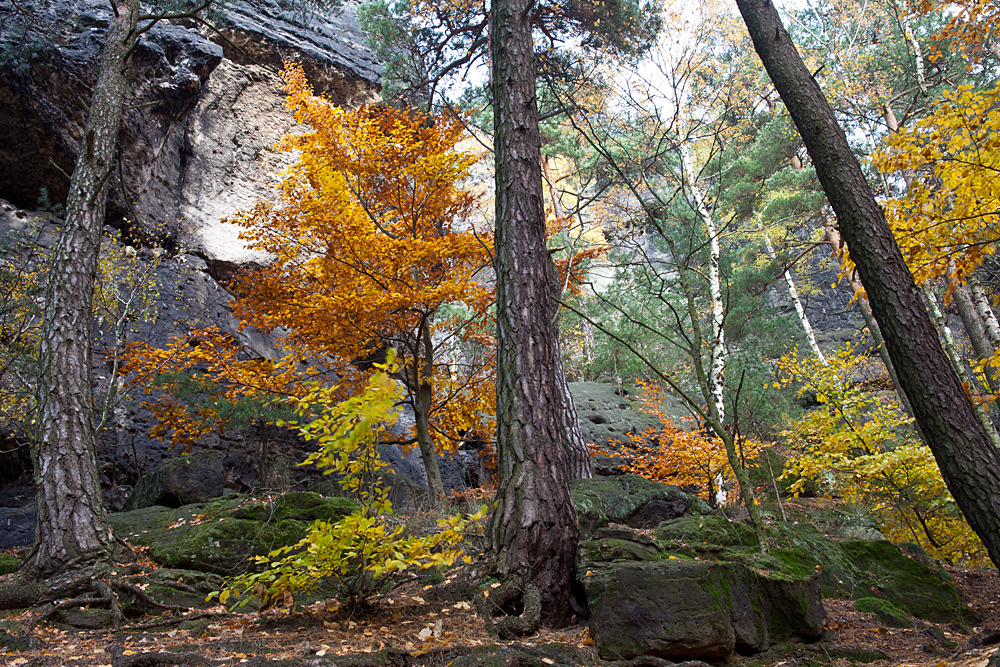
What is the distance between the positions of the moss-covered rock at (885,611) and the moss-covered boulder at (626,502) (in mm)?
1690

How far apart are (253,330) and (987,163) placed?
41.9 ft

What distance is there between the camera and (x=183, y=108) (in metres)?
12.9

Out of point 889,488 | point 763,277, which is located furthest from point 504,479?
point 763,277

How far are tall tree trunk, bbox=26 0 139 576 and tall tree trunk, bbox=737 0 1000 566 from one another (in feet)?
20.2

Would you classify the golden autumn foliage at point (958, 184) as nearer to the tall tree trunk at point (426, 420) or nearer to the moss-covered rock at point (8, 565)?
the tall tree trunk at point (426, 420)

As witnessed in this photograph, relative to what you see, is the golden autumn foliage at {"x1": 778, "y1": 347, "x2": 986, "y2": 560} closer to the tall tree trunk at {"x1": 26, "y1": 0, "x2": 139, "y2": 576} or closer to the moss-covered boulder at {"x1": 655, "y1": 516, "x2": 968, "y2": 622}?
the moss-covered boulder at {"x1": 655, "y1": 516, "x2": 968, "y2": 622}

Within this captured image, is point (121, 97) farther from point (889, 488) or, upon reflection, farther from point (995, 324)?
point (995, 324)

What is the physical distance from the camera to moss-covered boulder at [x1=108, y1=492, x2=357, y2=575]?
450 cm

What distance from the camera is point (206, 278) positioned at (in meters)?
12.4

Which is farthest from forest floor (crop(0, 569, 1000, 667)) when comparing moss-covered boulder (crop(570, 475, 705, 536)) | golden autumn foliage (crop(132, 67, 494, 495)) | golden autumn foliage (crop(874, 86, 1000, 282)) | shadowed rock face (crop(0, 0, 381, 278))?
shadowed rock face (crop(0, 0, 381, 278))

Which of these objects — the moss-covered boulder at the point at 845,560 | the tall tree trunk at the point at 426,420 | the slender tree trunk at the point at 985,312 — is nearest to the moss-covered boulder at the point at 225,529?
the tall tree trunk at the point at 426,420

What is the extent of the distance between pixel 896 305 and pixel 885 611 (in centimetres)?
225

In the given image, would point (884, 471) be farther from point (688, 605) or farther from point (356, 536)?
point (356, 536)

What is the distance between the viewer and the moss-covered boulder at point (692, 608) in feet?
9.23
